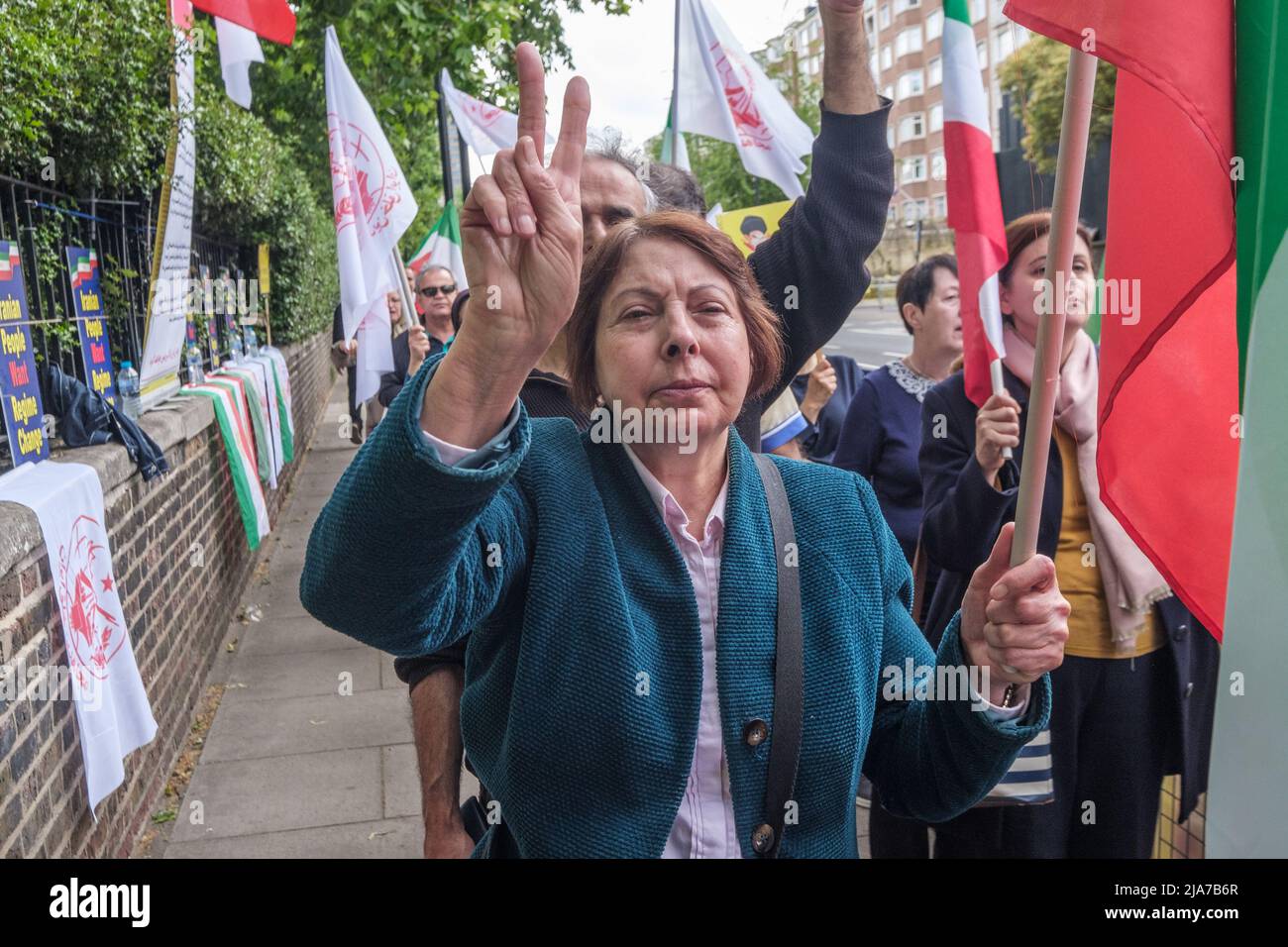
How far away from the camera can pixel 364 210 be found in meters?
6.56

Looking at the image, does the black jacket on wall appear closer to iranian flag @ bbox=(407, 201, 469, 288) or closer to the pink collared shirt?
the pink collared shirt

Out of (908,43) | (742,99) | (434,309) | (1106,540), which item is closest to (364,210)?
(434,309)

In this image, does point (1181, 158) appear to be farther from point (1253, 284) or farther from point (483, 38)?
point (483, 38)

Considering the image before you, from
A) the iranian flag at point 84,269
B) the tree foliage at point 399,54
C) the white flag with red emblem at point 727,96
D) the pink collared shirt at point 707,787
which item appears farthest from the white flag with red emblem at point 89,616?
the tree foliage at point 399,54

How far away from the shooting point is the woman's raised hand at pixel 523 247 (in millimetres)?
1409

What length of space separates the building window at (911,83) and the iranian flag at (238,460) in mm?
65030

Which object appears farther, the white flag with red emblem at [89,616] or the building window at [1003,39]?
the building window at [1003,39]

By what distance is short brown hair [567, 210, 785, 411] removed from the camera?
199cm

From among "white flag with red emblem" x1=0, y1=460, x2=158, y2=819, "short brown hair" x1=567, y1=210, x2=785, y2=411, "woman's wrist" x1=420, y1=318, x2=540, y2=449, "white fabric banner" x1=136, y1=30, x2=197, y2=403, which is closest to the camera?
"woman's wrist" x1=420, y1=318, x2=540, y2=449

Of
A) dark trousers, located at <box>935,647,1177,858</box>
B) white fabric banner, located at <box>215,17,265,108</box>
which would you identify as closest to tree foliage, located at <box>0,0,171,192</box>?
white fabric banner, located at <box>215,17,265,108</box>

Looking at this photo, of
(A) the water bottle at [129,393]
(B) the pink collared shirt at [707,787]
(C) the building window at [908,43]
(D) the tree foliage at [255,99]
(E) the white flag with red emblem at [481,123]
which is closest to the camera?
(B) the pink collared shirt at [707,787]

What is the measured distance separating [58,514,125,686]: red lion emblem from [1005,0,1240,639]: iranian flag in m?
2.91

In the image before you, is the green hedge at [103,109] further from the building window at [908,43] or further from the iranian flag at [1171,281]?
the building window at [908,43]

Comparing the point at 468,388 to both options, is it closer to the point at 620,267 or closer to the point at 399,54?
the point at 620,267
